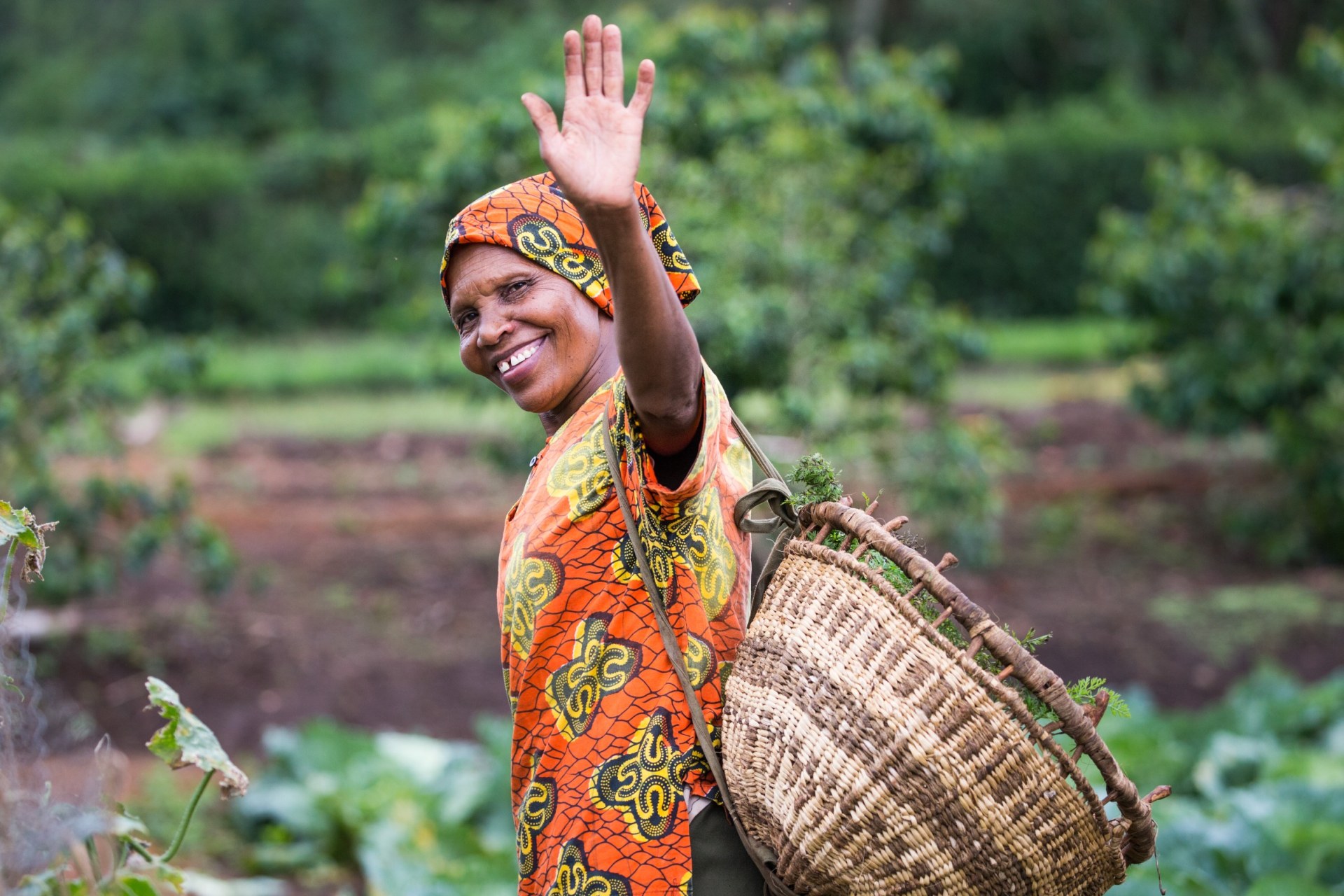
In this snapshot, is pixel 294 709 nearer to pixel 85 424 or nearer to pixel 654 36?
pixel 85 424

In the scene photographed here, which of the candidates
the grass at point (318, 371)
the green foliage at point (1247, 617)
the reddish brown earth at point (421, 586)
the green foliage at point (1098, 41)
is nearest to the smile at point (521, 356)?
the reddish brown earth at point (421, 586)

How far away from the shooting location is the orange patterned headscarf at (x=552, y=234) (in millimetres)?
1861

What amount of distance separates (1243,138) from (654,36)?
12340 mm

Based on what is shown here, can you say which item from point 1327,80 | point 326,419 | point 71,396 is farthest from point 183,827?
point 326,419

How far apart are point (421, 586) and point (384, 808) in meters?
3.00

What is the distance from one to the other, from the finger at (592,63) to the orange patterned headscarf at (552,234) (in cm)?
23

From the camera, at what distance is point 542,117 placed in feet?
5.15

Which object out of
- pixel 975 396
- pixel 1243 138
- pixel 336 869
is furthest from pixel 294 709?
pixel 1243 138

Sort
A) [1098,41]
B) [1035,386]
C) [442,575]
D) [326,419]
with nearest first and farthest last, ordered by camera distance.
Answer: [442,575], [326,419], [1035,386], [1098,41]

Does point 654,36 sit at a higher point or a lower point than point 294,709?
higher

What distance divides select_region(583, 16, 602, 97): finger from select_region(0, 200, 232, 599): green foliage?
4464 mm

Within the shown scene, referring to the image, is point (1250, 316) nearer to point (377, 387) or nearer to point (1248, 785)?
point (1248, 785)

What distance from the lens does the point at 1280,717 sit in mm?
4809

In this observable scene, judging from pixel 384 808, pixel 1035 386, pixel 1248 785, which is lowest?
pixel 384 808
